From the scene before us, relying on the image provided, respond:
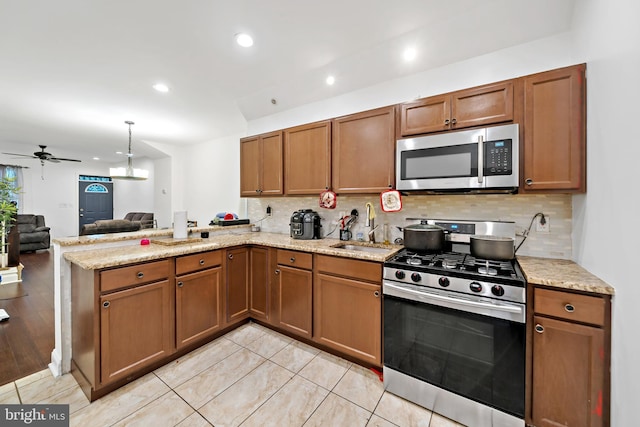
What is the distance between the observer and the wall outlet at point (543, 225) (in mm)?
1887

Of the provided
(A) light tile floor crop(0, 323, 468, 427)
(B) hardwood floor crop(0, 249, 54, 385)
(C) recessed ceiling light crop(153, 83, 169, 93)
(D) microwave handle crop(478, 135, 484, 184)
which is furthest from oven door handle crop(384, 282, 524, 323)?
(C) recessed ceiling light crop(153, 83, 169, 93)

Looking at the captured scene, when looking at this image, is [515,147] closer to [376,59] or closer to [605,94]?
[605,94]

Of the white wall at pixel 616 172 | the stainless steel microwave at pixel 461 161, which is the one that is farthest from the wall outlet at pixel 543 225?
the stainless steel microwave at pixel 461 161

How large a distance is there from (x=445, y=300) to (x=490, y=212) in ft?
3.04

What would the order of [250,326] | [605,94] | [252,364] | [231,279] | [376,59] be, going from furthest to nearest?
[250,326], [231,279], [376,59], [252,364], [605,94]

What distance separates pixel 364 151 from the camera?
93.3 inches

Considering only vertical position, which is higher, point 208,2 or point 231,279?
point 208,2

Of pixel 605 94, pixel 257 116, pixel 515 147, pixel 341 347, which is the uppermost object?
pixel 257 116

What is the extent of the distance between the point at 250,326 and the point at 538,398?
7.58ft

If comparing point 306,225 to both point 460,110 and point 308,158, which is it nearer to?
point 308,158

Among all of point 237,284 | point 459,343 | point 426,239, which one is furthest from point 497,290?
point 237,284

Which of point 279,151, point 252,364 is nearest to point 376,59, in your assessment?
point 279,151

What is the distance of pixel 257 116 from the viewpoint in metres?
3.44

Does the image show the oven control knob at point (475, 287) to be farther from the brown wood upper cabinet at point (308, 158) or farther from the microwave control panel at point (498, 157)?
the brown wood upper cabinet at point (308, 158)
